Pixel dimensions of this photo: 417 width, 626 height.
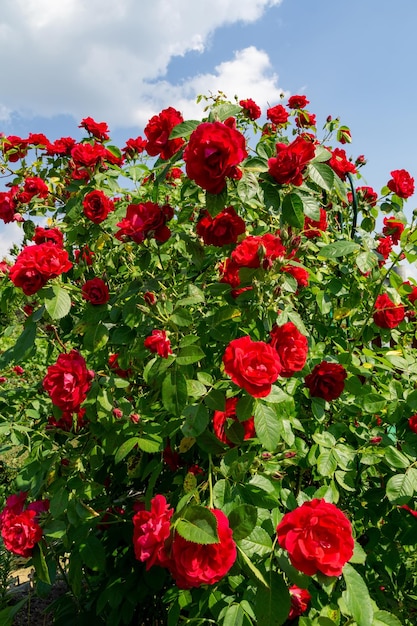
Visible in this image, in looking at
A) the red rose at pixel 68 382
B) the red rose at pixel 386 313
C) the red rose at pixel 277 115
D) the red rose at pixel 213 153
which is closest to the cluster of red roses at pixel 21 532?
the red rose at pixel 68 382

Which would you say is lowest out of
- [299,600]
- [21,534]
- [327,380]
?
[299,600]

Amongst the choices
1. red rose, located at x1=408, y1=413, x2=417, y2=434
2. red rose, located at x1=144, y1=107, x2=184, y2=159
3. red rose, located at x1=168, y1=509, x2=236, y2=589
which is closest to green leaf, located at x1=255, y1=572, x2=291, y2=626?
red rose, located at x1=168, y1=509, x2=236, y2=589

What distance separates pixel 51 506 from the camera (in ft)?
4.61

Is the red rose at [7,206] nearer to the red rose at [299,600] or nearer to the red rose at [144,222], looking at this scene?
the red rose at [144,222]

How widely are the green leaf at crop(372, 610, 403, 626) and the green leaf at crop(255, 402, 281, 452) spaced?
464mm

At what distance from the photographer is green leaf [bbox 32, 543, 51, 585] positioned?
1.37 metres

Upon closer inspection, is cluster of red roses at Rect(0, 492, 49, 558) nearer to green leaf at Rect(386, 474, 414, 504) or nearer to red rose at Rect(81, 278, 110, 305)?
red rose at Rect(81, 278, 110, 305)

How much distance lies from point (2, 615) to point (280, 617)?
108 cm

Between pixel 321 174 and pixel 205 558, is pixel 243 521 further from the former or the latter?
pixel 321 174

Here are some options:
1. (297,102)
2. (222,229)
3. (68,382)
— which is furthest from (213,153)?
(297,102)

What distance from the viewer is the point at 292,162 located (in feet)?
3.95

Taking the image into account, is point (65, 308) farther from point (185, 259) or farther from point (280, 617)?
point (280, 617)

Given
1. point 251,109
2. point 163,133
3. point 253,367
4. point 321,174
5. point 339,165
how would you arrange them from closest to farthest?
1. point 253,367
2. point 321,174
3. point 163,133
4. point 339,165
5. point 251,109

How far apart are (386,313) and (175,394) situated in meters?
0.93
